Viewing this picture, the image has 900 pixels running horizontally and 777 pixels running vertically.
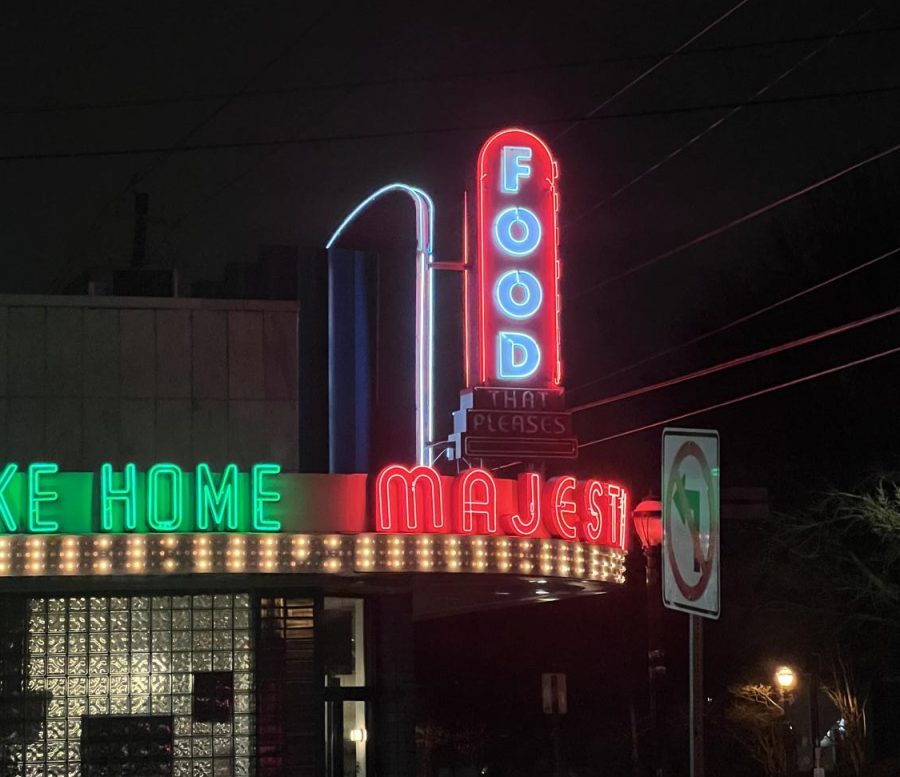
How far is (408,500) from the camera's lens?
48.8 ft

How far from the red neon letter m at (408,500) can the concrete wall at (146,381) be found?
1666mm

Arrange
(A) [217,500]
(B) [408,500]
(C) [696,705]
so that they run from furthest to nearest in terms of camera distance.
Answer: (B) [408,500] → (A) [217,500] → (C) [696,705]

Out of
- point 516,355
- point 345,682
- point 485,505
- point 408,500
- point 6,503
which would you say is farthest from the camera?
point 345,682

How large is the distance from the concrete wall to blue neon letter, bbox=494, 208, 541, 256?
9.82 ft

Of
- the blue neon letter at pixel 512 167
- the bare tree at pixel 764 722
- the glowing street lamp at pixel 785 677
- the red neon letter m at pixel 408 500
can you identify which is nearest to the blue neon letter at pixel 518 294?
the blue neon letter at pixel 512 167

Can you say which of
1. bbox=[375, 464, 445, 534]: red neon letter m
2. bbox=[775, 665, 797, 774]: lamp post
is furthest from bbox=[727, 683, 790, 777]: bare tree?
bbox=[375, 464, 445, 534]: red neon letter m

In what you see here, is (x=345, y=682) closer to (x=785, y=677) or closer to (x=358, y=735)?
(x=358, y=735)

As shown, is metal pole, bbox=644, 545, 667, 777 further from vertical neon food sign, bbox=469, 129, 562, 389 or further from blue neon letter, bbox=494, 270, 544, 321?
blue neon letter, bbox=494, 270, 544, 321

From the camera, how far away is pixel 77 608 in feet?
52.4

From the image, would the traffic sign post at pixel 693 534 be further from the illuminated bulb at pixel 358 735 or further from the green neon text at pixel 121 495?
the illuminated bulb at pixel 358 735

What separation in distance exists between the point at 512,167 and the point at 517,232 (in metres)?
0.89

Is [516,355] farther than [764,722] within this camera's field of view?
No

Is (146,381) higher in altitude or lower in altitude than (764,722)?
higher

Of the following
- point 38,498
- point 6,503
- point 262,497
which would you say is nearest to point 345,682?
point 262,497
